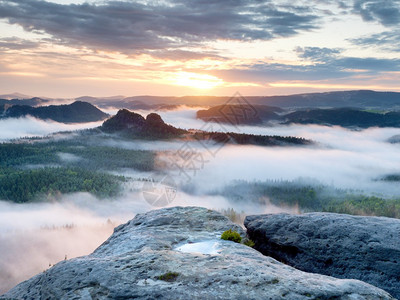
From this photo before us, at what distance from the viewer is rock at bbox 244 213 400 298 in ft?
77.2

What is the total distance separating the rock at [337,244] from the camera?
23.5 m

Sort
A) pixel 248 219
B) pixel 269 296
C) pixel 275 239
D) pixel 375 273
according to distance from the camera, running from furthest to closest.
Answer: pixel 248 219, pixel 275 239, pixel 375 273, pixel 269 296

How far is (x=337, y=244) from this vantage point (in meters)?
25.5

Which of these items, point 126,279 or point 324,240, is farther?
point 324,240

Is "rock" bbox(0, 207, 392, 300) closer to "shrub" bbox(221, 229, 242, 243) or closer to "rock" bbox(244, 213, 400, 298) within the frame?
"shrub" bbox(221, 229, 242, 243)

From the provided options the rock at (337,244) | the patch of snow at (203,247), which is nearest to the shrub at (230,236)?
the patch of snow at (203,247)

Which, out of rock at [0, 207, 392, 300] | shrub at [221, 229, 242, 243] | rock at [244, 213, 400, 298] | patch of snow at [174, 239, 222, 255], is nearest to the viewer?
rock at [0, 207, 392, 300]

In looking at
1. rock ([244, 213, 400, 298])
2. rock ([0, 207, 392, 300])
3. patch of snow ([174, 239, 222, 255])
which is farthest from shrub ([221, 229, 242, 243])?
rock ([244, 213, 400, 298])

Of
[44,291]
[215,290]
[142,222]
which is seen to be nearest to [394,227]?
[215,290]

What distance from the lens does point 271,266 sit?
17.9m

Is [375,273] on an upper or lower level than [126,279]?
lower

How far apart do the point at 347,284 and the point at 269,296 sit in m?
3.96

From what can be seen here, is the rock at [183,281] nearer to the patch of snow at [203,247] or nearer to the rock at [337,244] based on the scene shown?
the patch of snow at [203,247]

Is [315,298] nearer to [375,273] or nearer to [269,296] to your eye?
[269,296]
